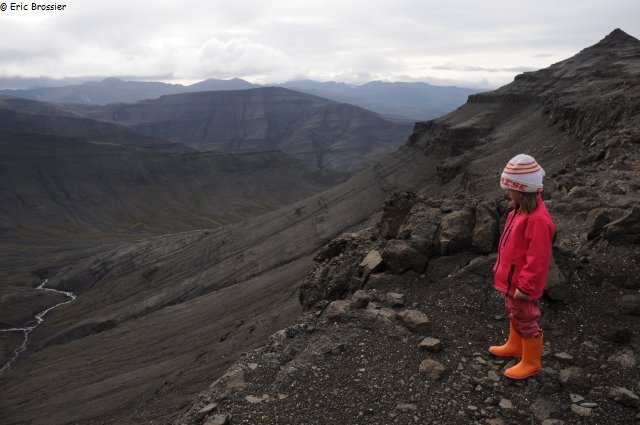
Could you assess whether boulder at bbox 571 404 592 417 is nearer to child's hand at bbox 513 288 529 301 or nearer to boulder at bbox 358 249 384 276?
child's hand at bbox 513 288 529 301

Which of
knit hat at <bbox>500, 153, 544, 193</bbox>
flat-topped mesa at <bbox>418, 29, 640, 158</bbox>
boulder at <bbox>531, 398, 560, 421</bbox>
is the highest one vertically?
flat-topped mesa at <bbox>418, 29, 640, 158</bbox>

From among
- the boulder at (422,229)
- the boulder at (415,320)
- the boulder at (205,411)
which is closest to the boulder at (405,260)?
the boulder at (422,229)

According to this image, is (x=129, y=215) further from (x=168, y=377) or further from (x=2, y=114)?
(x=168, y=377)

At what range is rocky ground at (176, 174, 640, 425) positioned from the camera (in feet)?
18.3

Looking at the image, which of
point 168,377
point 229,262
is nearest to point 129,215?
point 229,262

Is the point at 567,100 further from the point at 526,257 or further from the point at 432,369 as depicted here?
the point at 432,369

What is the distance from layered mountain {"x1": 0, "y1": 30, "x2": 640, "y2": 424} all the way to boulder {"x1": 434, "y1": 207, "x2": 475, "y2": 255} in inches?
1.0

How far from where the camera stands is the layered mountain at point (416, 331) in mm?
5812

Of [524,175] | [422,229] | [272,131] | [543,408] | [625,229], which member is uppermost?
[524,175]

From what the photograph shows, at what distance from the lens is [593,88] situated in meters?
31.6

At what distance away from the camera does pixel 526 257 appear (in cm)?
553

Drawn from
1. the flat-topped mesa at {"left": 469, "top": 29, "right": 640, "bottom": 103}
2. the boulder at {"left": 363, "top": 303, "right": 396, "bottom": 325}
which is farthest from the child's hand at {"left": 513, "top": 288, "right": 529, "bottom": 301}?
the flat-topped mesa at {"left": 469, "top": 29, "right": 640, "bottom": 103}

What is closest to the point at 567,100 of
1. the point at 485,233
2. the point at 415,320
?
the point at 485,233

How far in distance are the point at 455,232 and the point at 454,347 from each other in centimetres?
295
